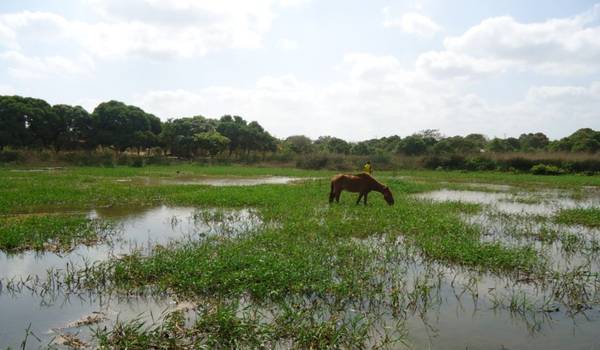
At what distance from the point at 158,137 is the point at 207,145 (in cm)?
649

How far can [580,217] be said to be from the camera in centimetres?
→ 1286

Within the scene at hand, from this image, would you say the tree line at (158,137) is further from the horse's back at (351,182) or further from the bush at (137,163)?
the horse's back at (351,182)

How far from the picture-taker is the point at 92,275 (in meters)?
7.20

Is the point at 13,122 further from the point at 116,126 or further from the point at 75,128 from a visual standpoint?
the point at 116,126

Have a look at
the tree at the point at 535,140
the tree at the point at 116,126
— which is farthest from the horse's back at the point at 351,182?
the tree at the point at 535,140

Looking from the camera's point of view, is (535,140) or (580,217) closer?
(580,217)

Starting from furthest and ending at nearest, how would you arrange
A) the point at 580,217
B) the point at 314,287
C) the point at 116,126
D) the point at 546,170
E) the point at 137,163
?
the point at 116,126
the point at 137,163
the point at 546,170
the point at 580,217
the point at 314,287

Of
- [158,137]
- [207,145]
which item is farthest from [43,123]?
[207,145]

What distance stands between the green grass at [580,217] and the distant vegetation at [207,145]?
80.5 ft

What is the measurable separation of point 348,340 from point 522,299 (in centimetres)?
317

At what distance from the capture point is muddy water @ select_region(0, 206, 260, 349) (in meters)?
5.58

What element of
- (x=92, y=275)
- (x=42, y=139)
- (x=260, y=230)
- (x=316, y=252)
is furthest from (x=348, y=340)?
(x=42, y=139)

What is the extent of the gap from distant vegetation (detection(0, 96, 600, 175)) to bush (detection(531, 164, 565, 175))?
0.07 metres

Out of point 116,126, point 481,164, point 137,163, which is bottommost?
point 137,163
